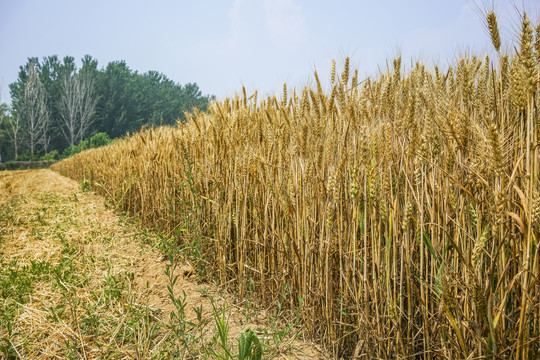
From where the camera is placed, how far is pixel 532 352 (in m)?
1.12

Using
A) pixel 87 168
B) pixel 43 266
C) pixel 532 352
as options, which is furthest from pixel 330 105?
pixel 87 168

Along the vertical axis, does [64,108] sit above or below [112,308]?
above

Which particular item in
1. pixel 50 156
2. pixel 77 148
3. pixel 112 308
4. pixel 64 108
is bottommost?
pixel 112 308

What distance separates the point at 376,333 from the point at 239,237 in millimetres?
1190

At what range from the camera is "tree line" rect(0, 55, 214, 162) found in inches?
1400

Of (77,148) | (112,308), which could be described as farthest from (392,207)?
(77,148)

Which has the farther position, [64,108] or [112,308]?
[64,108]

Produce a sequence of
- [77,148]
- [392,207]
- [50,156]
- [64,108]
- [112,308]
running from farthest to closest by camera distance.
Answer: [64,108] < [50,156] < [77,148] < [112,308] < [392,207]

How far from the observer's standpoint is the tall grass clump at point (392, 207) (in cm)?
111

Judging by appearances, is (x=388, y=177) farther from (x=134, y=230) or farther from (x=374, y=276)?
(x=134, y=230)

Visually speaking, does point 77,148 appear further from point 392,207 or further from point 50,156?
point 392,207

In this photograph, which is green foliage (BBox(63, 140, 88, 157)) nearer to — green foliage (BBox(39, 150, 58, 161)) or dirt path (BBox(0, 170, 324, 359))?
green foliage (BBox(39, 150, 58, 161))

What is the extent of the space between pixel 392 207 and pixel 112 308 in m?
2.02

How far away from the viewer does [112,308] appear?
2.37 metres
